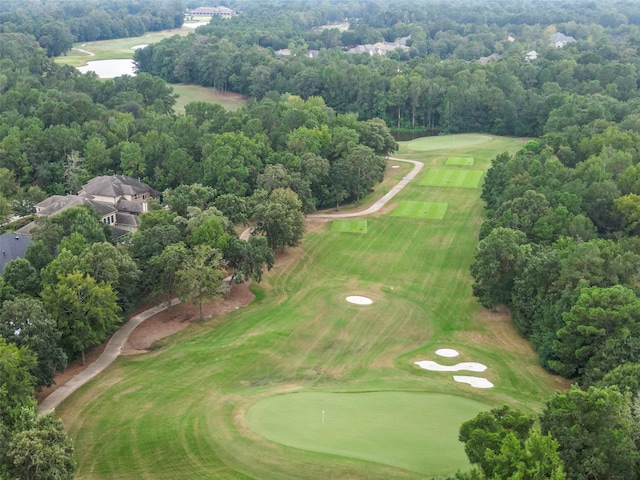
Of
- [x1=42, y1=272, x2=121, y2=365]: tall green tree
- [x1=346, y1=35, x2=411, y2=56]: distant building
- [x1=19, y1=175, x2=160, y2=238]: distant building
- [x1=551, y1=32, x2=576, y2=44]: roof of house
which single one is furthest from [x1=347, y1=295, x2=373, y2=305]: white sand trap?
[x1=551, y1=32, x2=576, y2=44]: roof of house

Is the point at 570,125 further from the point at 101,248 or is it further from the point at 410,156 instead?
the point at 101,248

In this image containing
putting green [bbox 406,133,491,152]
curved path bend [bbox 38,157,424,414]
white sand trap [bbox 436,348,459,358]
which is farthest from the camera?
putting green [bbox 406,133,491,152]

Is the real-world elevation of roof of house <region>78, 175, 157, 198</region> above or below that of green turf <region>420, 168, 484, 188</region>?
above

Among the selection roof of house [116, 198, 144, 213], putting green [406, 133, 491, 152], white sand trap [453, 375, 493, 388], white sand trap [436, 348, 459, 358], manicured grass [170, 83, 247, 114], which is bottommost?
putting green [406, 133, 491, 152]

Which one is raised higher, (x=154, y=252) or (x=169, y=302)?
(x=154, y=252)

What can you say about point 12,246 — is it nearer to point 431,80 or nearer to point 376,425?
point 376,425

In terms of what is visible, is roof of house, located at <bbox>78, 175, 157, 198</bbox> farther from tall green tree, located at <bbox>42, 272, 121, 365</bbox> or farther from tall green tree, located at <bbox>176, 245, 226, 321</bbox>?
tall green tree, located at <bbox>42, 272, 121, 365</bbox>

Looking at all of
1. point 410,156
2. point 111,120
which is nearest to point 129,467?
point 111,120

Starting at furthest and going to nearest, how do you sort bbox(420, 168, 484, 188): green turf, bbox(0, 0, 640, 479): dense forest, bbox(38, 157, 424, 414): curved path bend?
bbox(420, 168, 484, 188): green turf
bbox(38, 157, 424, 414): curved path bend
bbox(0, 0, 640, 479): dense forest
